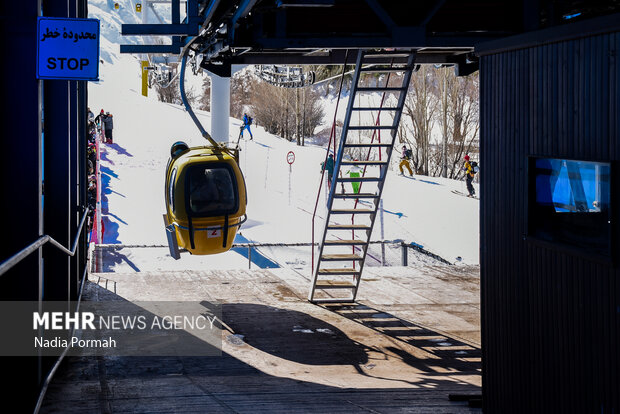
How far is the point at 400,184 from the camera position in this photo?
4684cm

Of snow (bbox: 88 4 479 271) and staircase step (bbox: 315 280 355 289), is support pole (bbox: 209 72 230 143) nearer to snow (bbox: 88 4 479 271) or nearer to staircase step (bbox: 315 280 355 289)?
snow (bbox: 88 4 479 271)

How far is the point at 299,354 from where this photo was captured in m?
11.1

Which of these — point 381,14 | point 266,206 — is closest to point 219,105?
point 266,206

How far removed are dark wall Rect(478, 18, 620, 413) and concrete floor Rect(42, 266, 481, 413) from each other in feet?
3.61

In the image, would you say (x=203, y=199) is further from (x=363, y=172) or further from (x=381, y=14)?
(x=381, y=14)

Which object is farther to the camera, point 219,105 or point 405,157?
point 405,157

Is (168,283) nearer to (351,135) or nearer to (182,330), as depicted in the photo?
→ (182,330)

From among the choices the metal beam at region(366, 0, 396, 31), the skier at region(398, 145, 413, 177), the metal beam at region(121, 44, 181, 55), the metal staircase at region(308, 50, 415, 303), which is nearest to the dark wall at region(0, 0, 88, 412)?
the metal beam at region(366, 0, 396, 31)

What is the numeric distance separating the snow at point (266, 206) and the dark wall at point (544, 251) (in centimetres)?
1890

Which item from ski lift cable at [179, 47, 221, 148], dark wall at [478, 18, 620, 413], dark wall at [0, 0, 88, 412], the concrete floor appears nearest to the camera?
dark wall at [478, 18, 620, 413]

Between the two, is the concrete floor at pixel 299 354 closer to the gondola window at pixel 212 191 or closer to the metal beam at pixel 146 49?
the gondola window at pixel 212 191

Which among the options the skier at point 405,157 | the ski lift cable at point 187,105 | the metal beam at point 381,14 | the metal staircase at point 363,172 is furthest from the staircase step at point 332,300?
the skier at point 405,157

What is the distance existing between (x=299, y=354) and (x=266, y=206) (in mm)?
30136

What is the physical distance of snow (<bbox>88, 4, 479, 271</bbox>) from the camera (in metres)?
28.4
